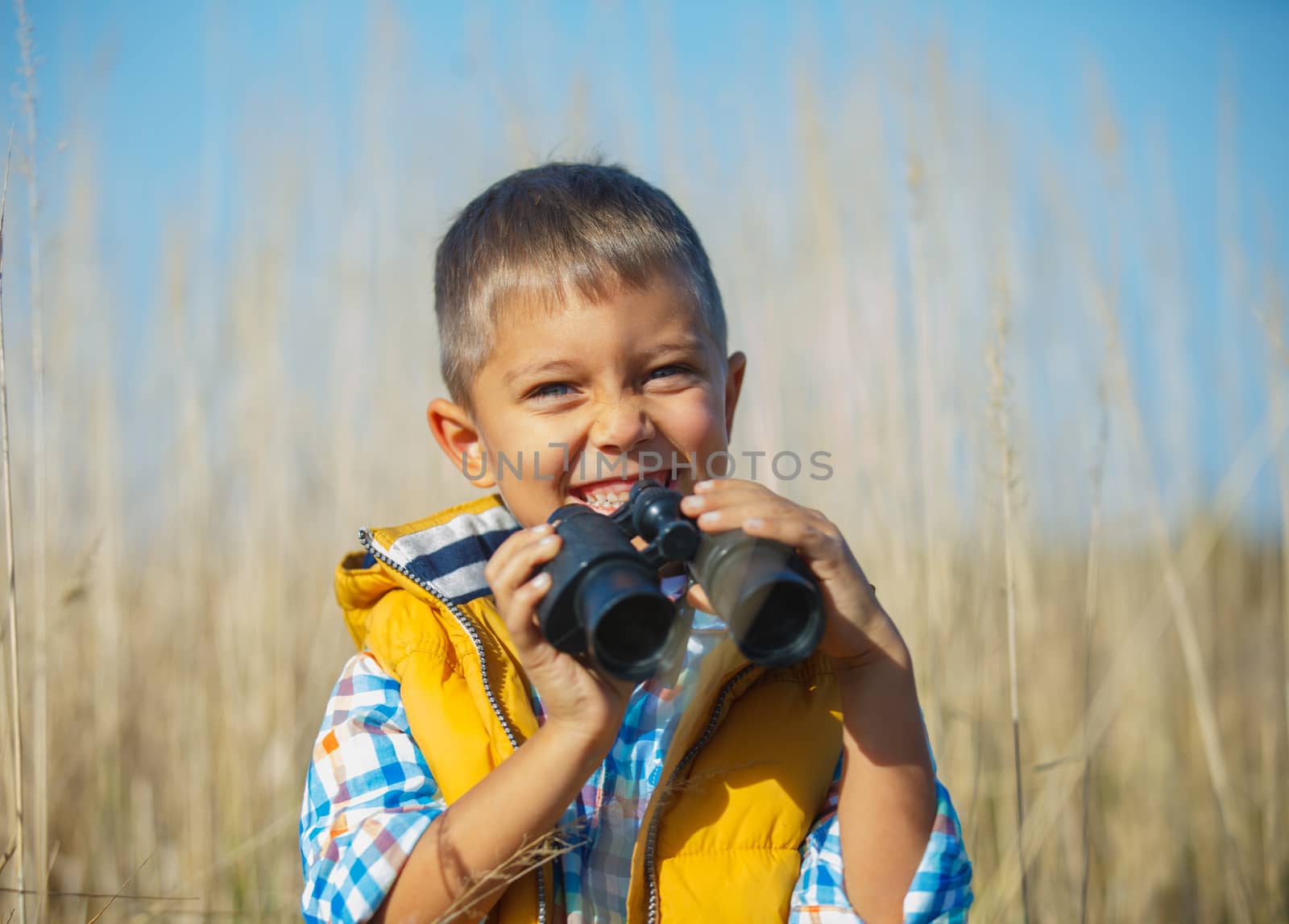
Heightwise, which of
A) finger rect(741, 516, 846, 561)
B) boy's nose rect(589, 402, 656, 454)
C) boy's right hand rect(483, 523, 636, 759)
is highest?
boy's nose rect(589, 402, 656, 454)

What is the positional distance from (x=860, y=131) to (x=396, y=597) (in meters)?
1.87

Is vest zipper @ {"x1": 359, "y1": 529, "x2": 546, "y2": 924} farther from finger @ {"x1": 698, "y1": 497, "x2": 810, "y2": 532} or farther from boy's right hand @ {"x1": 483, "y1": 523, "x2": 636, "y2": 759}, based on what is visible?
finger @ {"x1": 698, "y1": 497, "x2": 810, "y2": 532}

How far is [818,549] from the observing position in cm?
105

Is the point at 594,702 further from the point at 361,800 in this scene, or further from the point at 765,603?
the point at 361,800

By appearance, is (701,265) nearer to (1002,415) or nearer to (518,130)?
(1002,415)

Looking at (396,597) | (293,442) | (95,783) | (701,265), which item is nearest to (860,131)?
(701,265)

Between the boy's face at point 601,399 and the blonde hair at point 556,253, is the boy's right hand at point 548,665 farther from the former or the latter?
the blonde hair at point 556,253

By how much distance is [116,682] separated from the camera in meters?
2.37

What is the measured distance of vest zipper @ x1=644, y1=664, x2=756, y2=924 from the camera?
1.17 metres

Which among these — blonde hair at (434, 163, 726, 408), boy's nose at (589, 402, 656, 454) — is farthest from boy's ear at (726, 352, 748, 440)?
boy's nose at (589, 402, 656, 454)

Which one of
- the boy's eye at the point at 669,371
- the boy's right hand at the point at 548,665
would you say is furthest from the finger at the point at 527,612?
the boy's eye at the point at 669,371

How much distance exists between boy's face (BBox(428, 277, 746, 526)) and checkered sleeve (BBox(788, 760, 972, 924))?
489 mm

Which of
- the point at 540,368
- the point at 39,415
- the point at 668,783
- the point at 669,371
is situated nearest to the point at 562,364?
the point at 540,368

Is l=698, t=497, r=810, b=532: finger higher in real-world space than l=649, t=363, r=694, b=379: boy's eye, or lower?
lower
